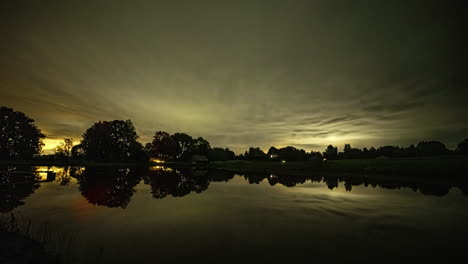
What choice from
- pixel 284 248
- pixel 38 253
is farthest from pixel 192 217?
pixel 38 253

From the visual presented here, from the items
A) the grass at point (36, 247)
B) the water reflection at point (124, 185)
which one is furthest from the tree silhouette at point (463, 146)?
the grass at point (36, 247)

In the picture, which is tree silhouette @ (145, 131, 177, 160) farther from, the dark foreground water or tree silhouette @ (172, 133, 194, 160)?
the dark foreground water

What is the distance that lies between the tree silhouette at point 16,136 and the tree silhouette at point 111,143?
1753 cm

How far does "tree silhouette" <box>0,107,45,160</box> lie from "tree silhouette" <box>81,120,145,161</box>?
1753cm

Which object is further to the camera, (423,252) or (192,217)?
(192,217)

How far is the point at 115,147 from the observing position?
86.8 metres

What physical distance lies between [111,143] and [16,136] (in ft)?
95.3

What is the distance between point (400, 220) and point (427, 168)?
40.0m

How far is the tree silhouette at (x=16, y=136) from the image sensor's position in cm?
6688

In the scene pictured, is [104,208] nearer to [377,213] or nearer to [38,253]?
[38,253]

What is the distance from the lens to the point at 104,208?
13844 millimetres

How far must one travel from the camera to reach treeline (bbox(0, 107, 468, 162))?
227 feet

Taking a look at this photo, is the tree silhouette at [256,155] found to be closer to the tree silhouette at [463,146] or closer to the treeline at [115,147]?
the treeline at [115,147]

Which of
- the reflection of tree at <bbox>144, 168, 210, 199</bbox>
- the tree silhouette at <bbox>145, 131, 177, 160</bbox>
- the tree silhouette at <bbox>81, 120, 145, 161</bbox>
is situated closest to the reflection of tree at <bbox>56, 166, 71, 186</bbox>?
the reflection of tree at <bbox>144, 168, 210, 199</bbox>
